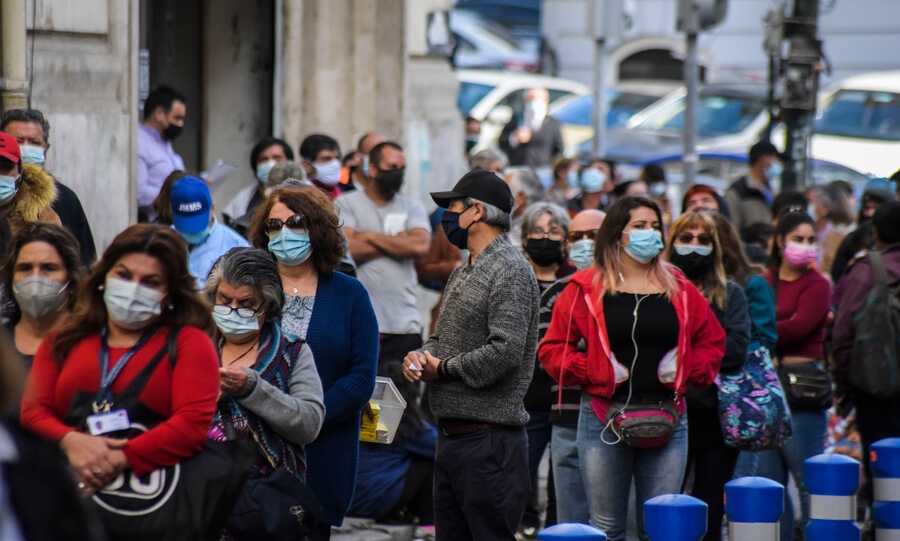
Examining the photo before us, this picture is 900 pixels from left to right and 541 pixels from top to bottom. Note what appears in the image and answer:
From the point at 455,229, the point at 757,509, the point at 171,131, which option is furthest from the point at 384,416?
the point at 171,131

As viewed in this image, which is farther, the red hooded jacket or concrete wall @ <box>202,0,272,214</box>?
concrete wall @ <box>202,0,272,214</box>

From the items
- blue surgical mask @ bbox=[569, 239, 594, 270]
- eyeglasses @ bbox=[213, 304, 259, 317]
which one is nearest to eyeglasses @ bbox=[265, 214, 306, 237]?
eyeglasses @ bbox=[213, 304, 259, 317]

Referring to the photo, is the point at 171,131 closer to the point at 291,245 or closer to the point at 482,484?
the point at 291,245

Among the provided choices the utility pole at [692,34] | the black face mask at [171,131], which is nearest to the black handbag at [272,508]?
the black face mask at [171,131]

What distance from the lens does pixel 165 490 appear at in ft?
14.7

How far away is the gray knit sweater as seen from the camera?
5953 millimetres

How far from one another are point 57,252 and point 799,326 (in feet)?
15.1

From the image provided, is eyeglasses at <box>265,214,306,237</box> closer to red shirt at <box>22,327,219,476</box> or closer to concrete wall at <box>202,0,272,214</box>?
red shirt at <box>22,327,219,476</box>

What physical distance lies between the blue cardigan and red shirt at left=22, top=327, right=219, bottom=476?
129 cm

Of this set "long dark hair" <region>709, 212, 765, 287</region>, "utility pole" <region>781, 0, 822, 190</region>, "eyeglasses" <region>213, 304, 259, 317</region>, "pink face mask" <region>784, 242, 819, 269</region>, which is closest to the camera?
"eyeglasses" <region>213, 304, 259, 317</region>

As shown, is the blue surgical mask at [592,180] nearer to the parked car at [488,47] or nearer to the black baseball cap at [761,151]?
the black baseball cap at [761,151]

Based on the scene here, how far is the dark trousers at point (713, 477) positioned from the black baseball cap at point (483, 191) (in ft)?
6.24

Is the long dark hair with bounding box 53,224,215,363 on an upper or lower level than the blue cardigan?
upper

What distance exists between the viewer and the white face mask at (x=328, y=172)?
10328mm
